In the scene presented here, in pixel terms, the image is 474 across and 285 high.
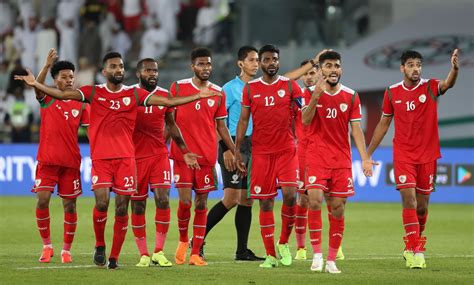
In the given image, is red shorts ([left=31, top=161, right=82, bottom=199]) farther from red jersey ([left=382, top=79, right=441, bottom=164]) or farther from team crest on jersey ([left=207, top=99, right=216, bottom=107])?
red jersey ([left=382, top=79, right=441, bottom=164])

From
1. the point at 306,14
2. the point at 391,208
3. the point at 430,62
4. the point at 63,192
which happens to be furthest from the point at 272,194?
the point at 430,62

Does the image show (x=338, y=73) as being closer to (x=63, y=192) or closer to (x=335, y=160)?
(x=335, y=160)

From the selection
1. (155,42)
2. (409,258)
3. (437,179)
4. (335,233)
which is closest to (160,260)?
(335,233)

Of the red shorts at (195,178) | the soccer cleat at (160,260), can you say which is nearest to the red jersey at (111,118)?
the red shorts at (195,178)

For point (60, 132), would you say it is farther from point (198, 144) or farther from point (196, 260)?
point (196, 260)

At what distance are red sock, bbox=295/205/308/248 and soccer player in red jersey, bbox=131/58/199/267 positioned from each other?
A: 165cm

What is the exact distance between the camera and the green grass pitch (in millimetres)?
10789

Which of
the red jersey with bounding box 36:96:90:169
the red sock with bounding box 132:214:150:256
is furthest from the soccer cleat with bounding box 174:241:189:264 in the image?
the red jersey with bounding box 36:96:90:169

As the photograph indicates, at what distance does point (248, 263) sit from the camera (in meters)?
12.6

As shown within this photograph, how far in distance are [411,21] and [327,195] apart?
1868 centimetres

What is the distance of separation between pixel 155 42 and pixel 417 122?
1702 centimetres

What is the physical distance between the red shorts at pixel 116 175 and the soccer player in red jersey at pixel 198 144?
2.82 ft

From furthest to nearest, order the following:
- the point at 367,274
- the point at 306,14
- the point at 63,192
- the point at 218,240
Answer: the point at 306,14, the point at 218,240, the point at 63,192, the point at 367,274

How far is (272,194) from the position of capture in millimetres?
12266
